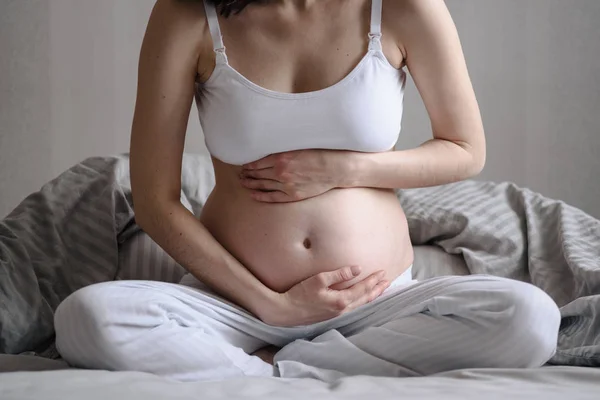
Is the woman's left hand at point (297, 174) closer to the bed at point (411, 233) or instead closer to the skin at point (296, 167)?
the skin at point (296, 167)

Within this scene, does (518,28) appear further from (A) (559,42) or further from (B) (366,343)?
(B) (366,343)

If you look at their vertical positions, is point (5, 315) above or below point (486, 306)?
below

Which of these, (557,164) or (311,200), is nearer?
(311,200)

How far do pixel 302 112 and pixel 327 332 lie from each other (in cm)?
33

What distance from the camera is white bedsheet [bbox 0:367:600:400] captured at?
1.04m

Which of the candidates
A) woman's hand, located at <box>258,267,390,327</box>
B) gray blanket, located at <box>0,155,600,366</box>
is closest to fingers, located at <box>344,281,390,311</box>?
woman's hand, located at <box>258,267,390,327</box>

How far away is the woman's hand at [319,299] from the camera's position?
131 cm

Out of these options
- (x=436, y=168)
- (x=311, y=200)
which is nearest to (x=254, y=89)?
(x=311, y=200)

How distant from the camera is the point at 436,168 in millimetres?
1391

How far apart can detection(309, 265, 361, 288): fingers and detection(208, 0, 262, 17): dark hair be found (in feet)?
1.45

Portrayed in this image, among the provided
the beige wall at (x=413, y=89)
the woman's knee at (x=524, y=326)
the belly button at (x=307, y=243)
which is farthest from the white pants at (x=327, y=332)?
the beige wall at (x=413, y=89)

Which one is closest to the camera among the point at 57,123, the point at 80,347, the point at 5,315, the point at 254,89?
the point at 80,347

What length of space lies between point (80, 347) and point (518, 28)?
5.89ft

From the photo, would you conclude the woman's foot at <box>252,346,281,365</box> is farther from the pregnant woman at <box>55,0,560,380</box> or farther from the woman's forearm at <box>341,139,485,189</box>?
the woman's forearm at <box>341,139,485,189</box>
